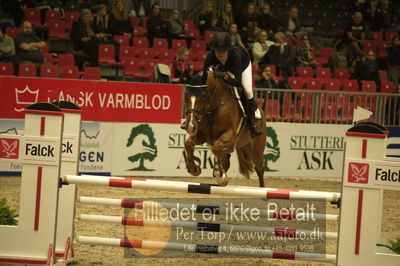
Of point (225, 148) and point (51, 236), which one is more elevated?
point (225, 148)

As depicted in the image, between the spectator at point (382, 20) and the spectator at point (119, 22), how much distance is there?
7.63m

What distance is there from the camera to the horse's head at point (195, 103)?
6.13 meters

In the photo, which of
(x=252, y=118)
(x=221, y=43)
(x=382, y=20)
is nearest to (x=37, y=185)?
(x=221, y=43)

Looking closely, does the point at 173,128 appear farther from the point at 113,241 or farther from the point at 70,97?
the point at 113,241

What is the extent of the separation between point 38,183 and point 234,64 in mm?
2533

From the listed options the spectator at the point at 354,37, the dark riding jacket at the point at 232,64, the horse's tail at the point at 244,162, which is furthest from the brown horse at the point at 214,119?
the spectator at the point at 354,37

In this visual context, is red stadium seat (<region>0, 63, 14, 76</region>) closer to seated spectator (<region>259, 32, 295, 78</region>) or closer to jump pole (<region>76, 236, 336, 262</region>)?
seated spectator (<region>259, 32, 295, 78</region>)

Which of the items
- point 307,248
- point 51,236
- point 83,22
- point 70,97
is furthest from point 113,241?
point 83,22

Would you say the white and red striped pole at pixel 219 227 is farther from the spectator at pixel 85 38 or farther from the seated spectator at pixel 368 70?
the seated spectator at pixel 368 70

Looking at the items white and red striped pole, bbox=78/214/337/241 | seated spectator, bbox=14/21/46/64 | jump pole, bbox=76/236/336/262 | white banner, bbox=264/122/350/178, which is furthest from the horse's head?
seated spectator, bbox=14/21/46/64

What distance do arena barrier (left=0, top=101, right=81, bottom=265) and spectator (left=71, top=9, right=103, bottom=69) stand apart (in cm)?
818

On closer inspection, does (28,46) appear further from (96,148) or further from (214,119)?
(214,119)

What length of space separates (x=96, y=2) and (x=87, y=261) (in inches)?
434

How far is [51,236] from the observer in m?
5.91
